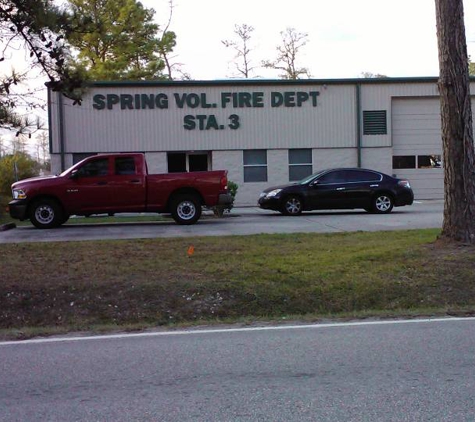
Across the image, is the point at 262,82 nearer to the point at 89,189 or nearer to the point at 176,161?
the point at 176,161

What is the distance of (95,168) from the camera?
17.5 meters

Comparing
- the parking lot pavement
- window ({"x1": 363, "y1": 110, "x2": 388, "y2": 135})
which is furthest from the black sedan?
window ({"x1": 363, "y1": 110, "x2": 388, "y2": 135})

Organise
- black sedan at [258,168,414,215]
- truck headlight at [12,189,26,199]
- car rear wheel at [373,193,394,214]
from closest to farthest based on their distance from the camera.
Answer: truck headlight at [12,189,26,199], black sedan at [258,168,414,215], car rear wheel at [373,193,394,214]

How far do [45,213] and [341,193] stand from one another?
30.1 ft

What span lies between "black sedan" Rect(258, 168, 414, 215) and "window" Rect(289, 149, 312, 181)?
711cm

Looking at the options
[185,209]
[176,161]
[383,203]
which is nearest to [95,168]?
[185,209]

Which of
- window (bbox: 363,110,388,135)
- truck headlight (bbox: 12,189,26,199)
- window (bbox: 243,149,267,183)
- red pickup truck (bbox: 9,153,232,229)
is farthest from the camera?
window (bbox: 363,110,388,135)

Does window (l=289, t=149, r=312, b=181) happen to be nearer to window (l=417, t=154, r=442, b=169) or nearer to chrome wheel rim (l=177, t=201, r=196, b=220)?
window (l=417, t=154, r=442, b=169)

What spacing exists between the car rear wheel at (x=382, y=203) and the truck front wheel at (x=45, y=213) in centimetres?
994

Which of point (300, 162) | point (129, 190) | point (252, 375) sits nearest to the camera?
point (252, 375)

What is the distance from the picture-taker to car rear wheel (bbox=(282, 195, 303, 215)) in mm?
20812

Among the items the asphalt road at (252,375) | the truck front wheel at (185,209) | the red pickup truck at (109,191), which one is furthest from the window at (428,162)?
the asphalt road at (252,375)

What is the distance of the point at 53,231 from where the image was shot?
55.1ft

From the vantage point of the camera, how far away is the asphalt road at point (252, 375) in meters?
4.87
